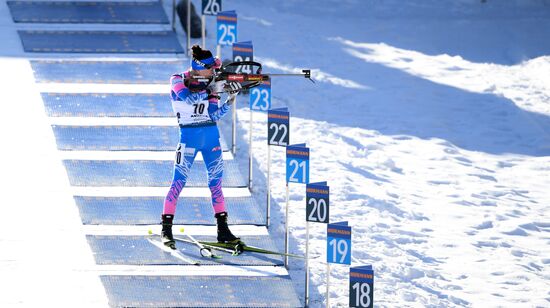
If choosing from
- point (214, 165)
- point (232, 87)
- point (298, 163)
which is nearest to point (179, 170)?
point (214, 165)

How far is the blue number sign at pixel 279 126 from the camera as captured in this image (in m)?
16.5

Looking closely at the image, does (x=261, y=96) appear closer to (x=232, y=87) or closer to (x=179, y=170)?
(x=232, y=87)

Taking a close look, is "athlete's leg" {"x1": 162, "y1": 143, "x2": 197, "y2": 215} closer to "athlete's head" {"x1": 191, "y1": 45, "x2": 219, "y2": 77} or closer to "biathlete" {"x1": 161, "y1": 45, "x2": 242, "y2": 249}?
"biathlete" {"x1": 161, "y1": 45, "x2": 242, "y2": 249}

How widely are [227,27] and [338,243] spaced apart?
18.8ft

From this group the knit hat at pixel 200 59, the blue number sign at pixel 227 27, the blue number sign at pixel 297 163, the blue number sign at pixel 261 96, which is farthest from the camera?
the blue number sign at pixel 227 27

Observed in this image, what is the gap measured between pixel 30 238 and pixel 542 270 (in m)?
5.58

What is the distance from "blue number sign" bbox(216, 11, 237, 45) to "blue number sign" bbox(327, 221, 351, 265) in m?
5.55

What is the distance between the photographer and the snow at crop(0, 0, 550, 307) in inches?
632

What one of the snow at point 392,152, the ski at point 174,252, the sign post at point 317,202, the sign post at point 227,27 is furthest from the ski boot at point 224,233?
the sign post at point 227,27

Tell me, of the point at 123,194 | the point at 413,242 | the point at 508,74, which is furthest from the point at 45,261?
the point at 508,74

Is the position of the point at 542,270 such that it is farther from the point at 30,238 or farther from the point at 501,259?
the point at 30,238

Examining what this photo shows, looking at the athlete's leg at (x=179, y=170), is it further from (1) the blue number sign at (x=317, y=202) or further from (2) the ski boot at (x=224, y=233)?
(1) the blue number sign at (x=317, y=202)

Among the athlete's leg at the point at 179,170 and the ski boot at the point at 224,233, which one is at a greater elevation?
the athlete's leg at the point at 179,170

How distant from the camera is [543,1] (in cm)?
2736
